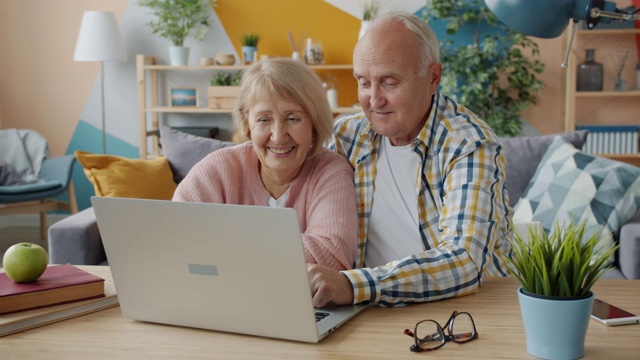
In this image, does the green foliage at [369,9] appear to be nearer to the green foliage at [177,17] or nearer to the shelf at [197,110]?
the shelf at [197,110]

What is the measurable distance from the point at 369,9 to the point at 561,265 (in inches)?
195

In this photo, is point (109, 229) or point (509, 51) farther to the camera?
point (509, 51)

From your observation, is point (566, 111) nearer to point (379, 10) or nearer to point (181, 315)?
point (379, 10)

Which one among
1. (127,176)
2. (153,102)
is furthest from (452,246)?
(153,102)

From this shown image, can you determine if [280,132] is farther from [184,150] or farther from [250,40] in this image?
[250,40]

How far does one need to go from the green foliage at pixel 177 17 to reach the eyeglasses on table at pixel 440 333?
493cm

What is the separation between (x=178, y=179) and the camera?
394 cm

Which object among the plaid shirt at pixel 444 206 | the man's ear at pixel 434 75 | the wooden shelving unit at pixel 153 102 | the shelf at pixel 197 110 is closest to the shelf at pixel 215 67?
the wooden shelving unit at pixel 153 102

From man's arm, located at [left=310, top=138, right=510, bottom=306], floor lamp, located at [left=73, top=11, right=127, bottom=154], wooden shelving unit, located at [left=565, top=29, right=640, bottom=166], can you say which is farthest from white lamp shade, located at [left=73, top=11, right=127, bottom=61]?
man's arm, located at [left=310, top=138, right=510, bottom=306]

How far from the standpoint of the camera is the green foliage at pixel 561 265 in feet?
3.84

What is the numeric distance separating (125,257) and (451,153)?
0.81 m

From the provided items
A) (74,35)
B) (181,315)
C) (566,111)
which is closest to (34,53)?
(74,35)

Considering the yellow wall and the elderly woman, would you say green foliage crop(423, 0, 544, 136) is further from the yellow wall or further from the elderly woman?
the elderly woman

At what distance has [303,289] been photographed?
1.23 m
